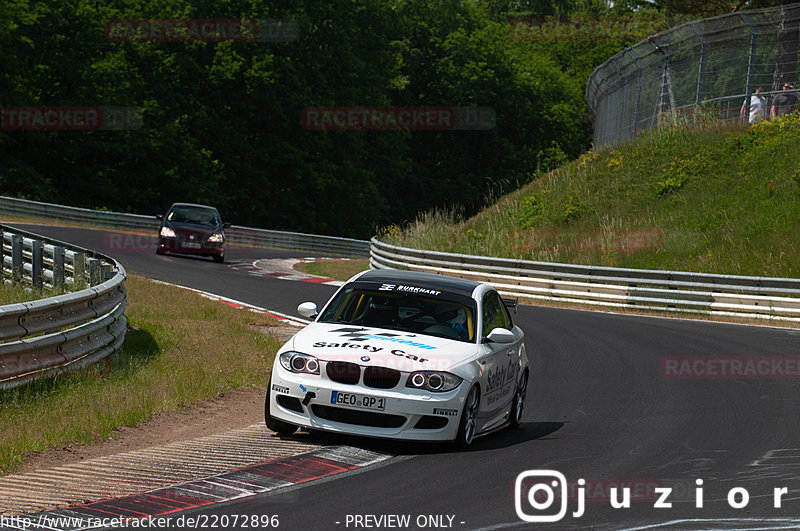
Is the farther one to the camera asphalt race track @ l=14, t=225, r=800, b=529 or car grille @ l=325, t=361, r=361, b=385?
car grille @ l=325, t=361, r=361, b=385

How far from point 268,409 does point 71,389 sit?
9.85 ft

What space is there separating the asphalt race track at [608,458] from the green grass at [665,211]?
1104 centimetres

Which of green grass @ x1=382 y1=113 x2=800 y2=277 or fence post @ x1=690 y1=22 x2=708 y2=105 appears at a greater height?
fence post @ x1=690 y1=22 x2=708 y2=105

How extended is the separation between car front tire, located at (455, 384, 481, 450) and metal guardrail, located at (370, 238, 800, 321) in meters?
14.9

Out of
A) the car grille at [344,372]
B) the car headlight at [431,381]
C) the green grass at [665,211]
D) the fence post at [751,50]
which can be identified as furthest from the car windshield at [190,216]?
the car headlight at [431,381]

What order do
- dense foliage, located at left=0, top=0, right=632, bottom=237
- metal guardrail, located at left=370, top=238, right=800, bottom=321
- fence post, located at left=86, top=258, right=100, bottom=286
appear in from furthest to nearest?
dense foliage, located at left=0, top=0, right=632, bottom=237, metal guardrail, located at left=370, top=238, right=800, bottom=321, fence post, located at left=86, top=258, right=100, bottom=286

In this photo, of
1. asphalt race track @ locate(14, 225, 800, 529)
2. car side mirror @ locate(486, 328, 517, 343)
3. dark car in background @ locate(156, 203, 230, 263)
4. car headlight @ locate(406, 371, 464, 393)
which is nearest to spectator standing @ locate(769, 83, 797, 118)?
dark car in background @ locate(156, 203, 230, 263)

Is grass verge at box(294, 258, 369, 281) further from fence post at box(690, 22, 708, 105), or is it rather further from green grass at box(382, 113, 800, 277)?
fence post at box(690, 22, 708, 105)

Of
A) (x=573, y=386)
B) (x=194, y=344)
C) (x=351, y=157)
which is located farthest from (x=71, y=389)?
(x=351, y=157)

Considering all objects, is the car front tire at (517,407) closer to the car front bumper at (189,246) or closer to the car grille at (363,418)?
the car grille at (363,418)

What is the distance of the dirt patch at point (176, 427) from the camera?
861cm

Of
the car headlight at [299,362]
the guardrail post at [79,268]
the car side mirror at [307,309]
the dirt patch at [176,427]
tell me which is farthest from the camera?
the guardrail post at [79,268]

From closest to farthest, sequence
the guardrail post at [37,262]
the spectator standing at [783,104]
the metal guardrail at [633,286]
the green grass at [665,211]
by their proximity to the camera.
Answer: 1. the guardrail post at [37,262]
2. the metal guardrail at [633,286]
3. the green grass at [665,211]
4. the spectator standing at [783,104]

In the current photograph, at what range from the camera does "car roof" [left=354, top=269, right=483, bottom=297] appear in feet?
33.7
